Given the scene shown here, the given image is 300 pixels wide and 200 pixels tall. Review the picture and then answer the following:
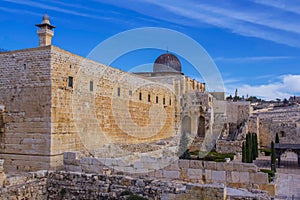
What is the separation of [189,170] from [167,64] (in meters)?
20.2

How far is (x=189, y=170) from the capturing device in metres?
8.38

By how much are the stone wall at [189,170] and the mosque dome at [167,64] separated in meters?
18.5

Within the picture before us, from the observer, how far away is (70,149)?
11828mm

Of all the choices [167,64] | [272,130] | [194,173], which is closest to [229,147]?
[272,130]

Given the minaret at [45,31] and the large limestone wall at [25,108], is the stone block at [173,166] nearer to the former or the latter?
the large limestone wall at [25,108]

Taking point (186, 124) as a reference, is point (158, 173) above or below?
below

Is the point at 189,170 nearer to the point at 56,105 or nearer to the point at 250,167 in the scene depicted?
the point at 250,167

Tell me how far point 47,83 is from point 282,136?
873 inches

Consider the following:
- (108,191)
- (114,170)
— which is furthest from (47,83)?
(108,191)

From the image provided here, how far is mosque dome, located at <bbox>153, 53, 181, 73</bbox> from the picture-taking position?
27341 mm

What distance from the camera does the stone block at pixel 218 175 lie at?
26.4 ft

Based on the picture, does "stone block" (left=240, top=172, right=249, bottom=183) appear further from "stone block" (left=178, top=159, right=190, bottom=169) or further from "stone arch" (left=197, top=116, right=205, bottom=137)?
"stone arch" (left=197, top=116, right=205, bottom=137)

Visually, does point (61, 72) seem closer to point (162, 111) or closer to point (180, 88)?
point (162, 111)

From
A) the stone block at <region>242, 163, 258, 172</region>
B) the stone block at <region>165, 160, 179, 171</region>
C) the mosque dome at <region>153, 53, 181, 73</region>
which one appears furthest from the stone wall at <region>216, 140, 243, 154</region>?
the stone block at <region>242, 163, 258, 172</region>
